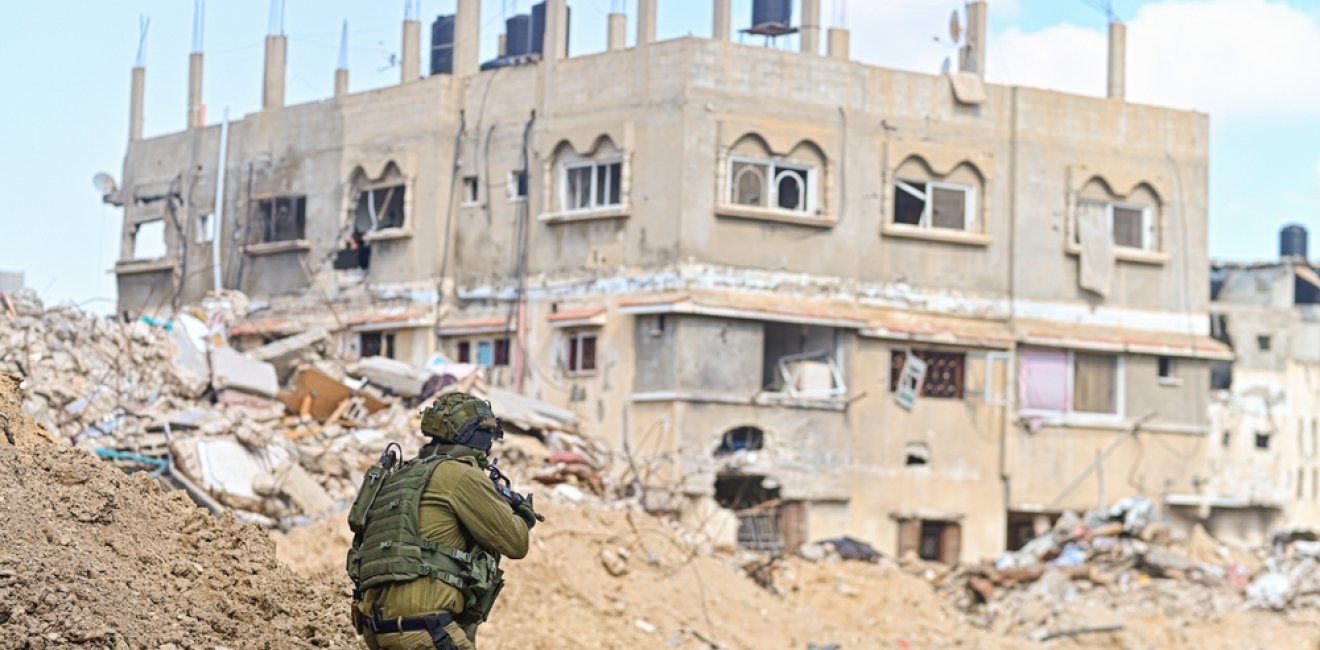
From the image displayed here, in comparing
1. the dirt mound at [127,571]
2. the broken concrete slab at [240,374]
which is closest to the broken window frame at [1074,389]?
the broken concrete slab at [240,374]

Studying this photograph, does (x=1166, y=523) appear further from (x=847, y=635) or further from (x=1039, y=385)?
(x=847, y=635)

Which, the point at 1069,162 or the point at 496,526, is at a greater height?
the point at 1069,162

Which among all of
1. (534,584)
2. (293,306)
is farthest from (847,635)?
(293,306)

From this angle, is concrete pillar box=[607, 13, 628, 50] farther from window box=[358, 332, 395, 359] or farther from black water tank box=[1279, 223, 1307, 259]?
black water tank box=[1279, 223, 1307, 259]

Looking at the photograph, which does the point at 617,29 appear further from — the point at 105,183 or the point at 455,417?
the point at 455,417

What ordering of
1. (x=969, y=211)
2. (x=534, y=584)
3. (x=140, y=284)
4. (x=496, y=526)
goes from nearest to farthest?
1. (x=496, y=526)
2. (x=534, y=584)
3. (x=969, y=211)
4. (x=140, y=284)

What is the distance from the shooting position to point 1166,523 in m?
28.7

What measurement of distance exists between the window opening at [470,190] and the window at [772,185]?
4287mm

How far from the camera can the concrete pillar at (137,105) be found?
34219 mm

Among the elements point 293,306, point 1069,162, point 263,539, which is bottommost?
point 263,539

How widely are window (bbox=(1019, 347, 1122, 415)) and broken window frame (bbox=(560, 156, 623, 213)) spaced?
6737 millimetres

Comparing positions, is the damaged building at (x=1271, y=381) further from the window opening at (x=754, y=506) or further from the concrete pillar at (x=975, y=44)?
the window opening at (x=754, y=506)

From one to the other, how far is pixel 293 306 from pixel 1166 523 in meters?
14.1

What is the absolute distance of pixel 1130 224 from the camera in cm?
2973
